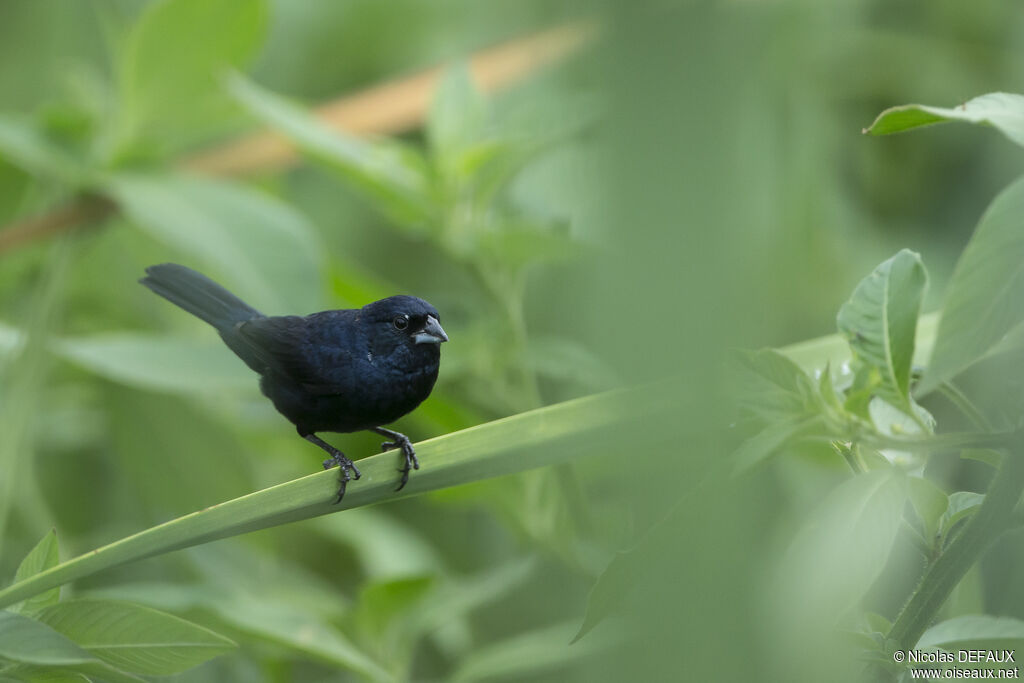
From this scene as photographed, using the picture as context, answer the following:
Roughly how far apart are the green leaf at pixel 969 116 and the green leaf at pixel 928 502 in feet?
0.42

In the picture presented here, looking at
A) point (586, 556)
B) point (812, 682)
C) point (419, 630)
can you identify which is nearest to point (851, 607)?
point (812, 682)

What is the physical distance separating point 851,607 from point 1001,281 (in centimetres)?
12

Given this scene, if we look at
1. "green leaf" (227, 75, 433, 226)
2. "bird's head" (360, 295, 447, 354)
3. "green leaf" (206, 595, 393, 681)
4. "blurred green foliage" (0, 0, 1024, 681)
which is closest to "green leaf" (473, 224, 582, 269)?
"blurred green foliage" (0, 0, 1024, 681)

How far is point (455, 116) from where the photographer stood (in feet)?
3.45

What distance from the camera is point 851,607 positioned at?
1.03 feet

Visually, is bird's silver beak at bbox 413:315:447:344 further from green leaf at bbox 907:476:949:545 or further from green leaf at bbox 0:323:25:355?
green leaf at bbox 0:323:25:355

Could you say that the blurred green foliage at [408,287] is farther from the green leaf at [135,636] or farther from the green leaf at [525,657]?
the green leaf at [135,636]

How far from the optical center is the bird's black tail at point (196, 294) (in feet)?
2.09

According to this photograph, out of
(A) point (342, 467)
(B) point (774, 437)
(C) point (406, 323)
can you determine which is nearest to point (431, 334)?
(C) point (406, 323)

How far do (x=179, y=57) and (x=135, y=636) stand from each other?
0.92 metres

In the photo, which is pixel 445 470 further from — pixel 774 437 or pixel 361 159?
pixel 361 159

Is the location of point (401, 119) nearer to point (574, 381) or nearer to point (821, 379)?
point (574, 381)

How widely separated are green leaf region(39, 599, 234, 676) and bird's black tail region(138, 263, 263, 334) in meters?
0.26

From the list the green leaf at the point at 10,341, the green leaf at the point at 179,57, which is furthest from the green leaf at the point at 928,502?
the green leaf at the point at 179,57
